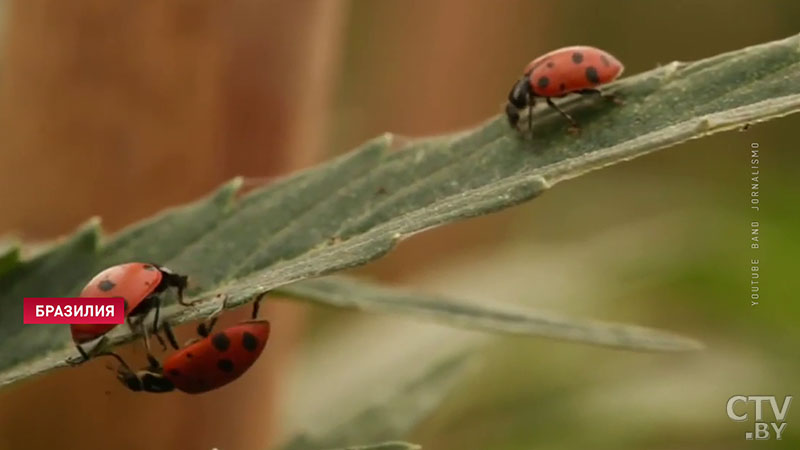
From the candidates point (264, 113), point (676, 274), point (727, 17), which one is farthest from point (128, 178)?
point (727, 17)

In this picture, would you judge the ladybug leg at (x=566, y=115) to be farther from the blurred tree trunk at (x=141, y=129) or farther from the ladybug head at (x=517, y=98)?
the blurred tree trunk at (x=141, y=129)

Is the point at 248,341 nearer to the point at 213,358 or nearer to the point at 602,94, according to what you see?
the point at 213,358

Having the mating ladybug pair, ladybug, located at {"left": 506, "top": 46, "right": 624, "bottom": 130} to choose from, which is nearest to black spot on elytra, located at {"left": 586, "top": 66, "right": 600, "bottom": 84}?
ladybug, located at {"left": 506, "top": 46, "right": 624, "bottom": 130}

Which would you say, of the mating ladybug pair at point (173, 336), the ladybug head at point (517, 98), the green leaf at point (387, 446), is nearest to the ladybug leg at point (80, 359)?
the mating ladybug pair at point (173, 336)

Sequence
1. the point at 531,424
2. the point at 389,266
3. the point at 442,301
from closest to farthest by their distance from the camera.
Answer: the point at 442,301 → the point at 531,424 → the point at 389,266

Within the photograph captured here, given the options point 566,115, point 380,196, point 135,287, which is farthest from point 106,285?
point 566,115

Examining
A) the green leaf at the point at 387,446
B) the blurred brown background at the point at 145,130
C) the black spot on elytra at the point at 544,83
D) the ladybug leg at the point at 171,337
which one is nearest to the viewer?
the green leaf at the point at 387,446

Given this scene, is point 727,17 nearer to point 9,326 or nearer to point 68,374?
point 68,374
